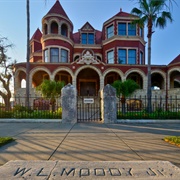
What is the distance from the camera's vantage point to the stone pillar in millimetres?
9438

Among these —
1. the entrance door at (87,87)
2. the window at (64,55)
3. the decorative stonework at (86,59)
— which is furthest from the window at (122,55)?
the window at (64,55)

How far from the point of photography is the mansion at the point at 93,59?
888 inches

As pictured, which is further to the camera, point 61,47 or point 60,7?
point 60,7

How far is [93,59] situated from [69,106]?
14.3 m

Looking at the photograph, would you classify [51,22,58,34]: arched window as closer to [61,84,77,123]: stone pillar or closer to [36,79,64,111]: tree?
[36,79,64,111]: tree

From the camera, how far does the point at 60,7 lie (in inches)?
1088

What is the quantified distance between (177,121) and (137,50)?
18.0m

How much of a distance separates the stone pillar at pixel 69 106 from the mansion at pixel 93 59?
12.7 metres

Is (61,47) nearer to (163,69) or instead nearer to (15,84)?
(15,84)

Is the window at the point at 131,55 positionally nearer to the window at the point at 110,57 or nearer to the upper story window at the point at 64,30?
the window at the point at 110,57

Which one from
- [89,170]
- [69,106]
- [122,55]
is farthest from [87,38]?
[89,170]

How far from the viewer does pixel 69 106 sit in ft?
31.0

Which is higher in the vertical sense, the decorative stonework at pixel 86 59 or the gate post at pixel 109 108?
the decorative stonework at pixel 86 59

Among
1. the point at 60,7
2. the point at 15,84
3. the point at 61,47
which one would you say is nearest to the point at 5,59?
the point at 15,84
